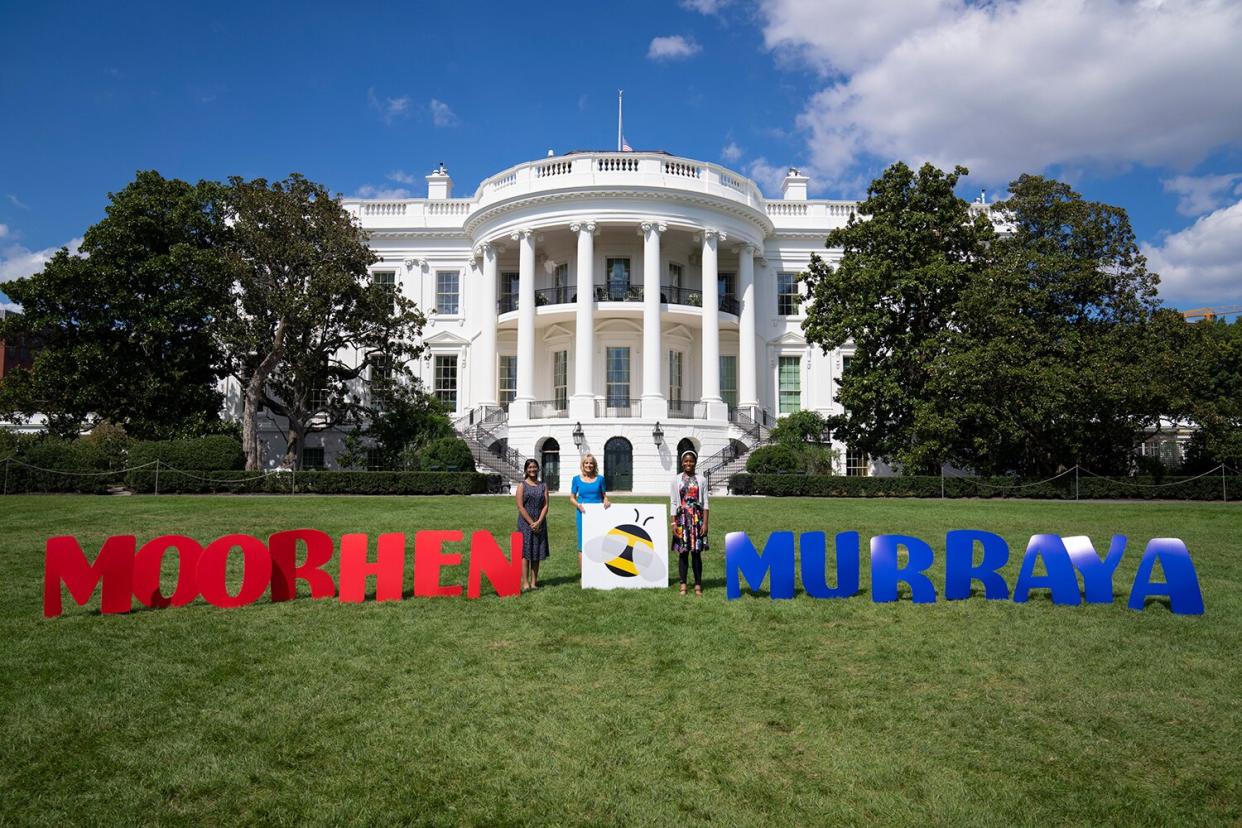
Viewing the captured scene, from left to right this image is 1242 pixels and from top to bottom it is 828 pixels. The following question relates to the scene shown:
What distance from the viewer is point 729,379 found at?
120ft

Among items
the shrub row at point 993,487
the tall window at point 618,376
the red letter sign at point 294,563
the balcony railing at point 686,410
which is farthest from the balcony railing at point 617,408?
the red letter sign at point 294,563

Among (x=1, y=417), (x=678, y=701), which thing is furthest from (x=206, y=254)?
(x=678, y=701)

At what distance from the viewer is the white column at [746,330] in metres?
34.4

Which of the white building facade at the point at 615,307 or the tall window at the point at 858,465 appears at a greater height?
the white building facade at the point at 615,307

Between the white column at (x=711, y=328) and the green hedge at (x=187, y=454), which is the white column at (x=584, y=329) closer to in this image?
the white column at (x=711, y=328)

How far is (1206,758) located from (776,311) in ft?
113

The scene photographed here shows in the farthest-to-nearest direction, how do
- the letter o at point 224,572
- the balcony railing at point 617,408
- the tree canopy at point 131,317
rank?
the balcony railing at point 617,408
the tree canopy at point 131,317
the letter o at point 224,572

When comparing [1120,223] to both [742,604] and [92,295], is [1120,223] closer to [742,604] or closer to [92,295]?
[742,604]

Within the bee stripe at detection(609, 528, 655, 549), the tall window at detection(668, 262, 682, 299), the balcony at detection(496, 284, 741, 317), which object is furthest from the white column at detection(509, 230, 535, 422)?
the bee stripe at detection(609, 528, 655, 549)

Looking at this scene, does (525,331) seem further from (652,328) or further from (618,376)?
(652,328)

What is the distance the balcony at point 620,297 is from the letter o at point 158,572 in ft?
85.6

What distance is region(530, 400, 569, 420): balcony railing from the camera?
32.6 m

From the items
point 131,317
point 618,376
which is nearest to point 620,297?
point 618,376

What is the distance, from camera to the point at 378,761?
435cm
